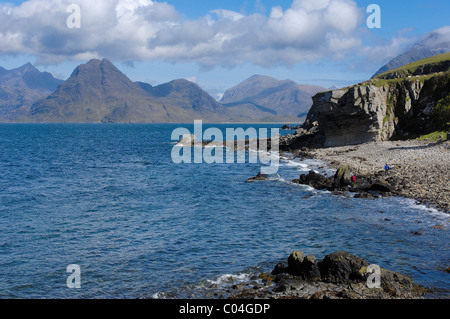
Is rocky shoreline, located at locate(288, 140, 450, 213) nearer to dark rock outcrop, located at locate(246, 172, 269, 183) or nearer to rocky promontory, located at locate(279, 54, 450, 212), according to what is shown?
rocky promontory, located at locate(279, 54, 450, 212)

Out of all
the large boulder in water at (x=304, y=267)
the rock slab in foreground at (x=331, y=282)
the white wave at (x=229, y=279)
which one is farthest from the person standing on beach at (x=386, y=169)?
the white wave at (x=229, y=279)

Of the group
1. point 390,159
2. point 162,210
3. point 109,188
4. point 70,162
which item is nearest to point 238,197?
point 162,210

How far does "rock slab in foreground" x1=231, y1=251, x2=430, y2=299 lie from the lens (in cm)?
1834

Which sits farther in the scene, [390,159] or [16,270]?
[390,159]

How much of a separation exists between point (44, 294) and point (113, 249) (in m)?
6.96

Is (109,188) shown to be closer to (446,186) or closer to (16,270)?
(16,270)

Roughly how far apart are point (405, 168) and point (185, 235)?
32203 millimetres

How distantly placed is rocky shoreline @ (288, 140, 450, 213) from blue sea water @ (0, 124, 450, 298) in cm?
285

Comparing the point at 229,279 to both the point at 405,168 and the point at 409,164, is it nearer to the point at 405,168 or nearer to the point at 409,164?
the point at 405,168

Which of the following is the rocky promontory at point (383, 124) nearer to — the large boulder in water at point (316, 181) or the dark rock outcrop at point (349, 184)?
the large boulder in water at point (316, 181)

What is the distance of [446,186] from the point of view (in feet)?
125

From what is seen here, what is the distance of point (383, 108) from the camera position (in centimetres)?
7700

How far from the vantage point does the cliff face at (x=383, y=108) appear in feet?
242

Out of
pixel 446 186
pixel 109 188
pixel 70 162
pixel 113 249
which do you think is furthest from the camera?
pixel 70 162
